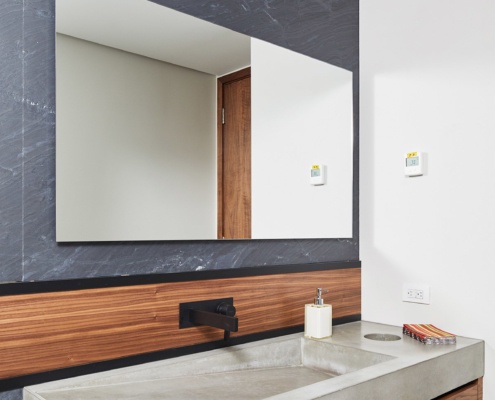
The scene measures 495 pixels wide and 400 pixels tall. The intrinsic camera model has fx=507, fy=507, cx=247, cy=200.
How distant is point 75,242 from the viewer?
135 cm

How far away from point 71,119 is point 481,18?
1.48 m

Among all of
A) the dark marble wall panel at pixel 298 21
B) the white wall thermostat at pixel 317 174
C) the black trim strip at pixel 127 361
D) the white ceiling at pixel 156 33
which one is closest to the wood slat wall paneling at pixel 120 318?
the black trim strip at pixel 127 361

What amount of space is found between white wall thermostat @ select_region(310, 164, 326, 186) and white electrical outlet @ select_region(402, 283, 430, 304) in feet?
1.75

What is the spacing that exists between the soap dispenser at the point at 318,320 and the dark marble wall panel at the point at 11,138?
0.98 meters

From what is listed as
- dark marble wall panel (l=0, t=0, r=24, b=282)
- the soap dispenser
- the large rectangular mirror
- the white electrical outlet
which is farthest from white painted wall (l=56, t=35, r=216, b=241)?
the white electrical outlet

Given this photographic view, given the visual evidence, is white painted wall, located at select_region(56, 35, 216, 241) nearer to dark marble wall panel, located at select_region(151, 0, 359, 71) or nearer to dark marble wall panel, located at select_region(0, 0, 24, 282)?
dark marble wall panel, located at select_region(0, 0, 24, 282)

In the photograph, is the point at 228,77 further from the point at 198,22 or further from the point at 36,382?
the point at 36,382

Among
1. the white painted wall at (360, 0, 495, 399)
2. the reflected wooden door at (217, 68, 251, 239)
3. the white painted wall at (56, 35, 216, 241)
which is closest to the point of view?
the white painted wall at (56, 35, 216, 241)

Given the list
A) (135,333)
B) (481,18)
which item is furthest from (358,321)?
(481,18)

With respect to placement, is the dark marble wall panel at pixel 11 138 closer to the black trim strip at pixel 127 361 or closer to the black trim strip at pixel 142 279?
the black trim strip at pixel 142 279

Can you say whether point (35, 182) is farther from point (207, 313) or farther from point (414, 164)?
point (414, 164)

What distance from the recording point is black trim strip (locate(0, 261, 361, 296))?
1.24 metres

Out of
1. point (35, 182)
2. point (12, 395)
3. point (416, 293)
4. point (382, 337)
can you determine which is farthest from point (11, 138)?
point (416, 293)

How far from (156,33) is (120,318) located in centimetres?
86
